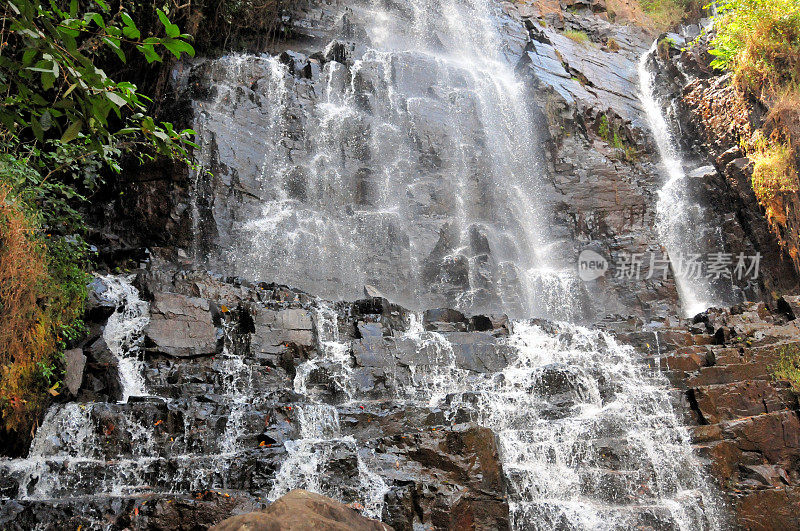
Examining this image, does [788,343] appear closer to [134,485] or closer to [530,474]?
[530,474]

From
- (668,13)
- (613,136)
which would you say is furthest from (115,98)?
(668,13)

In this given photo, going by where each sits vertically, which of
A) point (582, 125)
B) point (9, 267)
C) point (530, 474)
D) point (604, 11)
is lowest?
point (530, 474)

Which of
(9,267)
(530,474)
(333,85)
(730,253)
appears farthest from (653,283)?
(9,267)

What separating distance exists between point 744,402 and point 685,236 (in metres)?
7.28

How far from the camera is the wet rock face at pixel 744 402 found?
6699 millimetres

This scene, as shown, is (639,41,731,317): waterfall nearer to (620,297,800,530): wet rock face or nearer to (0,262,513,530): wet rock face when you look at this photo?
(620,297,800,530): wet rock face

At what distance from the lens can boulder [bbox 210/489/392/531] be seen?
9.55 feet

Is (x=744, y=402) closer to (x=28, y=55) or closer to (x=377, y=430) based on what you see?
(x=377, y=430)

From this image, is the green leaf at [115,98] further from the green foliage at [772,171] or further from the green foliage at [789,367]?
the green foliage at [772,171]

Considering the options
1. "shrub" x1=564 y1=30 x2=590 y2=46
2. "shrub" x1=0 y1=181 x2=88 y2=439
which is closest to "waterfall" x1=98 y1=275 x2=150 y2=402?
"shrub" x1=0 y1=181 x2=88 y2=439

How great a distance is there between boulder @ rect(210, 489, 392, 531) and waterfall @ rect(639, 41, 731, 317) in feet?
39.5

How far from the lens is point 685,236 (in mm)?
14219

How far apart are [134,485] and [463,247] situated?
30.2 feet

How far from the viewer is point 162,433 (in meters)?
6.26
